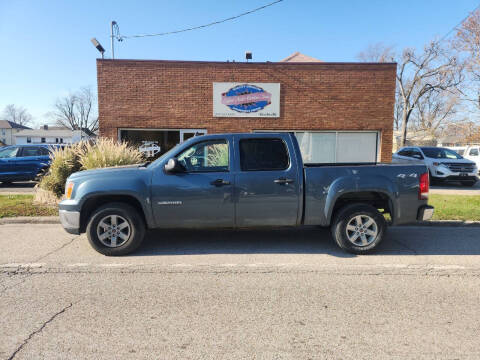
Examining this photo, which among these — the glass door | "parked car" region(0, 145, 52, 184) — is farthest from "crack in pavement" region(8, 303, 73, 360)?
"parked car" region(0, 145, 52, 184)

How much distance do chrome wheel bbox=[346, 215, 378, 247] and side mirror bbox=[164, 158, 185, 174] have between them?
2.72 m

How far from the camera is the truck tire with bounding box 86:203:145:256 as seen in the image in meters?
4.50

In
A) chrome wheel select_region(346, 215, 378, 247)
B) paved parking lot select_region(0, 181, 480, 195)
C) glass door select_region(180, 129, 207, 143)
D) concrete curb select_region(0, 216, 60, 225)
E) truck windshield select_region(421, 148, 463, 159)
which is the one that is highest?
glass door select_region(180, 129, 207, 143)

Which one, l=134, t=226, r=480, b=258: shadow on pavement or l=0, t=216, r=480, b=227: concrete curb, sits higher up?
l=0, t=216, r=480, b=227: concrete curb

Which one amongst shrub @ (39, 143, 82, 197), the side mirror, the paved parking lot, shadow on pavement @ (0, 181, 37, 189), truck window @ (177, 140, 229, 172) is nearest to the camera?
the side mirror

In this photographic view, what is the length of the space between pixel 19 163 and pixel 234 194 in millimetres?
11495

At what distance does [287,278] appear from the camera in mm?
3791

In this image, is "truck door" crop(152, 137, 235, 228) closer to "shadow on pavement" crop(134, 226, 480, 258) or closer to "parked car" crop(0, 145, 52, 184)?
"shadow on pavement" crop(134, 226, 480, 258)

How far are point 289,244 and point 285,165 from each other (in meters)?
1.40

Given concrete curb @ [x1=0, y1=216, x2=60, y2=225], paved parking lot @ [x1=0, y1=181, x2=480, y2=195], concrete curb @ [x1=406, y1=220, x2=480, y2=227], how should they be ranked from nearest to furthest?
concrete curb @ [x1=406, y1=220, x2=480, y2=227] < concrete curb @ [x1=0, y1=216, x2=60, y2=225] < paved parking lot @ [x1=0, y1=181, x2=480, y2=195]

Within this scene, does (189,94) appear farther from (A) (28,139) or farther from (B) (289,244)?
(A) (28,139)

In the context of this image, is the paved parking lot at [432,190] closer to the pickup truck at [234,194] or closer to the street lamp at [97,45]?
the street lamp at [97,45]

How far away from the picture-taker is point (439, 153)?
13.8m

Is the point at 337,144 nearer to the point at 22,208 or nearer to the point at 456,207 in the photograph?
the point at 456,207
